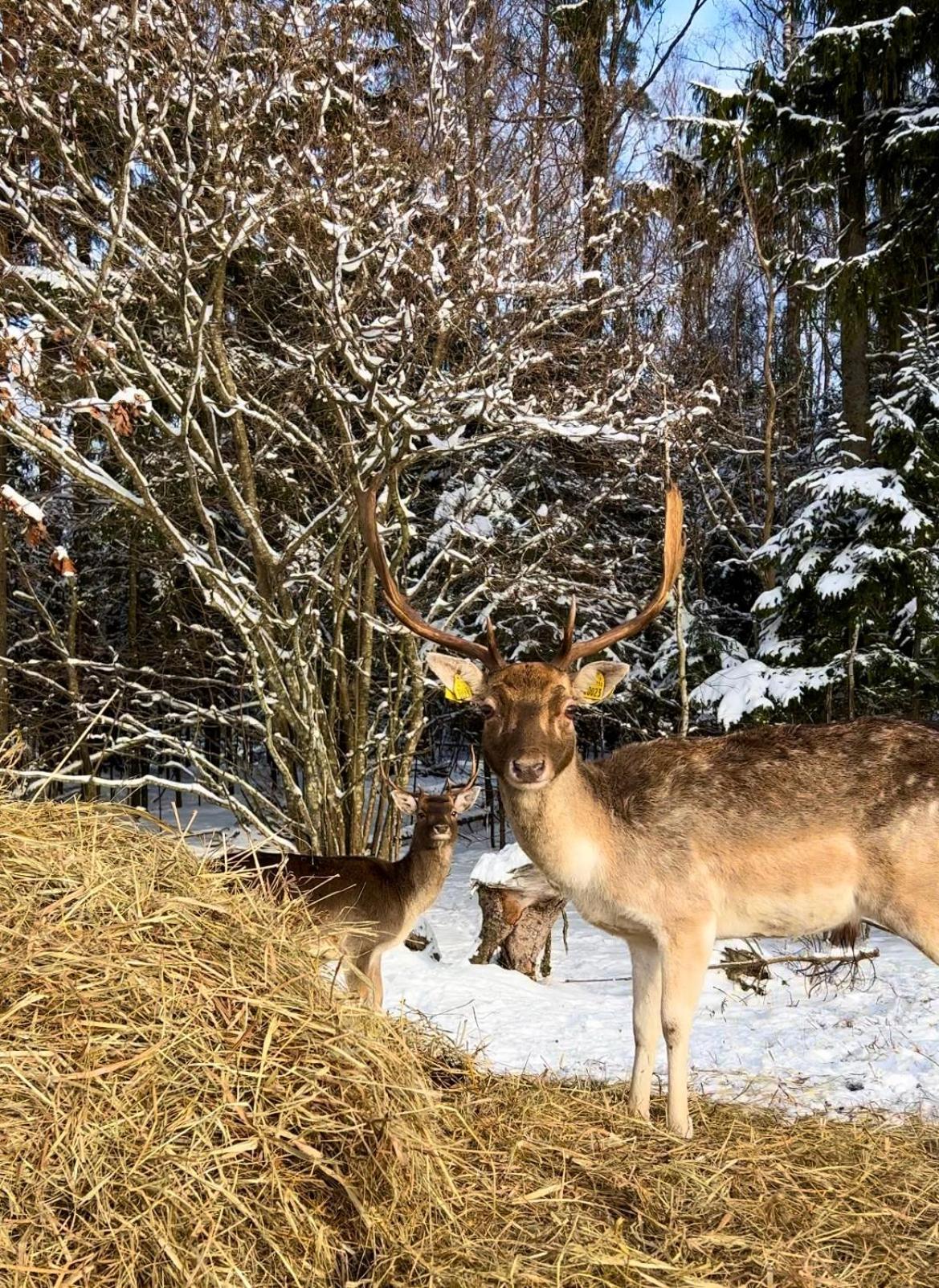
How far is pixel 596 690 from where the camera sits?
500cm

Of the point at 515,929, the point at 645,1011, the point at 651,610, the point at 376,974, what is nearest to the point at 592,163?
the point at 651,610

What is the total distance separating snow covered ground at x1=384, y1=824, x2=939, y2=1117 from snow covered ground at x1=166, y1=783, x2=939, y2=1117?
0.01 m

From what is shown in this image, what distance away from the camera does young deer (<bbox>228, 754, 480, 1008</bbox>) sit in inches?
274

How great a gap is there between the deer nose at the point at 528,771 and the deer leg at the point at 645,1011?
3.62 ft

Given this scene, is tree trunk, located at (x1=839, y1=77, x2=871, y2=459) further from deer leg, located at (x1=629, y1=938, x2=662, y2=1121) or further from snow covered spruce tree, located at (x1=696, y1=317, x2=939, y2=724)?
deer leg, located at (x1=629, y1=938, x2=662, y2=1121)

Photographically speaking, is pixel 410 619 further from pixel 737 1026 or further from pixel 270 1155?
pixel 737 1026

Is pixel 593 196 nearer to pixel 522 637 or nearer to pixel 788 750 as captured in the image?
pixel 522 637

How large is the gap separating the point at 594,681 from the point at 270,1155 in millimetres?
2639

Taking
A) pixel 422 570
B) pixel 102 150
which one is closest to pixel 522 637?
pixel 422 570

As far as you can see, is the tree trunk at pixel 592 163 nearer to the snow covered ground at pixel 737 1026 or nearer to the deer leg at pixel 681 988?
the snow covered ground at pixel 737 1026

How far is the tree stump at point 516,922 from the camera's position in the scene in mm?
8852

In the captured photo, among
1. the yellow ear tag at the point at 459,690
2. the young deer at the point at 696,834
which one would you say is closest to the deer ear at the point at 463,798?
the young deer at the point at 696,834

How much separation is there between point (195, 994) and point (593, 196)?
8.57 meters

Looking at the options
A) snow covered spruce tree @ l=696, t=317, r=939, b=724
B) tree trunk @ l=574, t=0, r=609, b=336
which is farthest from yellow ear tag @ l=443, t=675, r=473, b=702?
snow covered spruce tree @ l=696, t=317, r=939, b=724
